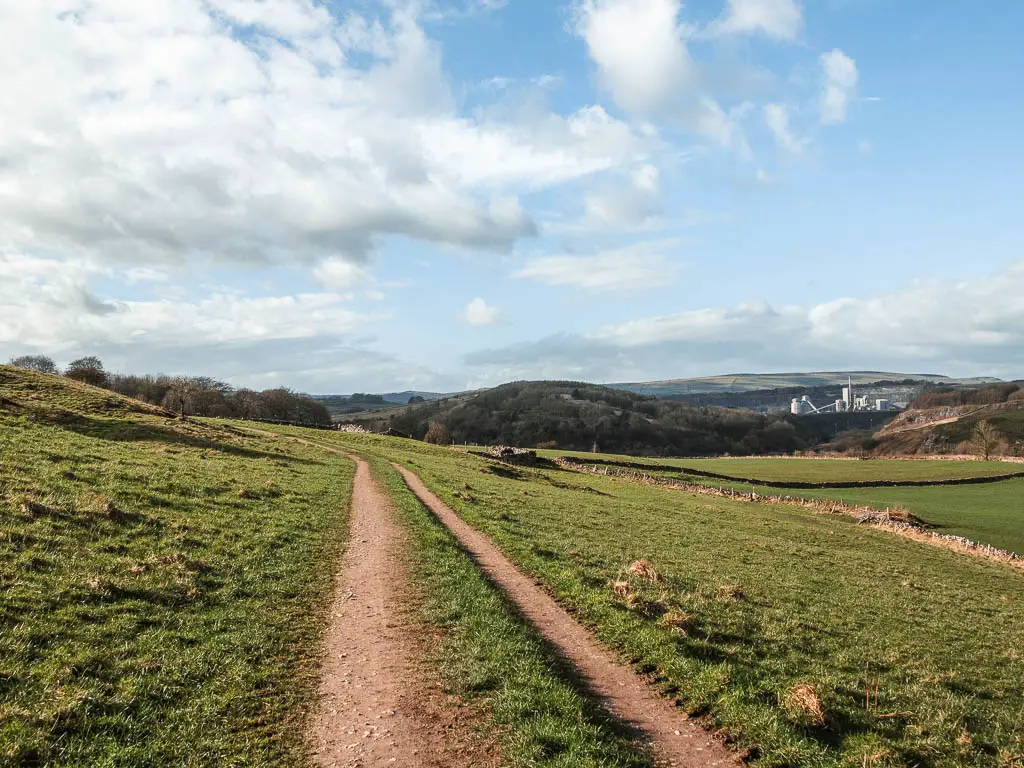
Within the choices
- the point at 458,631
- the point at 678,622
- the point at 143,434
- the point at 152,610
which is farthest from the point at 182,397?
the point at 678,622

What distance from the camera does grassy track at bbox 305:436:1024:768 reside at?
31.4ft

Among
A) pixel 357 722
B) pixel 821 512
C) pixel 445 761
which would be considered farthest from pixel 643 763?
pixel 821 512

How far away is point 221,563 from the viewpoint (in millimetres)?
15859

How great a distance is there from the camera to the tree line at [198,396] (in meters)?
112

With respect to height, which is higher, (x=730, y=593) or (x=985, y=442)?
(x=730, y=593)

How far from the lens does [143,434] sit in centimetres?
4050

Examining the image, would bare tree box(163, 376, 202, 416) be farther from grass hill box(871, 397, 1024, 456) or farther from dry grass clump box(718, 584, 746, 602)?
grass hill box(871, 397, 1024, 456)

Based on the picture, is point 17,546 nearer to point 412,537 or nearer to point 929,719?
point 412,537

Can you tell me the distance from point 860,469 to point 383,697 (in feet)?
332

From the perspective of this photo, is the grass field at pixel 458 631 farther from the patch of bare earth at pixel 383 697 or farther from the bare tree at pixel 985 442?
the bare tree at pixel 985 442

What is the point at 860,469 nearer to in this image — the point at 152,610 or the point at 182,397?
the point at 152,610

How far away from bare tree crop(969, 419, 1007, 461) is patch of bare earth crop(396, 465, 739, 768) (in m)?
119

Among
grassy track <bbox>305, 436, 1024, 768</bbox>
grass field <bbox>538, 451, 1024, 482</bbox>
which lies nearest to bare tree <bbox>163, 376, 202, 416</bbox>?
grass field <bbox>538, 451, 1024, 482</bbox>

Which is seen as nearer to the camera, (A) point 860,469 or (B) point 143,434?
(B) point 143,434
